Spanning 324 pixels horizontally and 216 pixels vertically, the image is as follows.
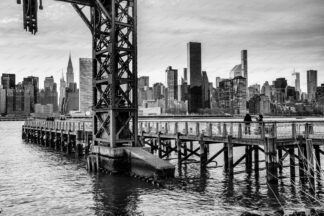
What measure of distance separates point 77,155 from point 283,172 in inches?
832

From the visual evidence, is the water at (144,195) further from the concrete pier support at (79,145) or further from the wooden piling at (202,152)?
the concrete pier support at (79,145)

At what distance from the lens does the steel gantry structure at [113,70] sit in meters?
21.9

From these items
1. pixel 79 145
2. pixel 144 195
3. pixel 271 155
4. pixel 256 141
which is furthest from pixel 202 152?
pixel 79 145

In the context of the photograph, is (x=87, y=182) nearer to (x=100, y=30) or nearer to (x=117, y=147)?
(x=117, y=147)

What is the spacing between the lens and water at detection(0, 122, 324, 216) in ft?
50.1

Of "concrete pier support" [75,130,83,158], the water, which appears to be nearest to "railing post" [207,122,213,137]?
the water

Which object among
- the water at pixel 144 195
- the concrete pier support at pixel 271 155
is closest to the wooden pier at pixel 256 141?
the concrete pier support at pixel 271 155

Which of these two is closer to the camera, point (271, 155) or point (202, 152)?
point (271, 155)

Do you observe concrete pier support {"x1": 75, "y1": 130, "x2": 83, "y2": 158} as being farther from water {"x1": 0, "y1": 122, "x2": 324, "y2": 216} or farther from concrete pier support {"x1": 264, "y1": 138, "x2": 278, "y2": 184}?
concrete pier support {"x1": 264, "y1": 138, "x2": 278, "y2": 184}

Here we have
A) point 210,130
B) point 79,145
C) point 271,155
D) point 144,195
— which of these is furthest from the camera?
point 79,145

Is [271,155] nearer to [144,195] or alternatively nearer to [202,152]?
[202,152]

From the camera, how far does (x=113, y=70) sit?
71.7ft

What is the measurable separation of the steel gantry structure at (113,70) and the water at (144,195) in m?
3.13

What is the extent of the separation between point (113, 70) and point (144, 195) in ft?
28.0
